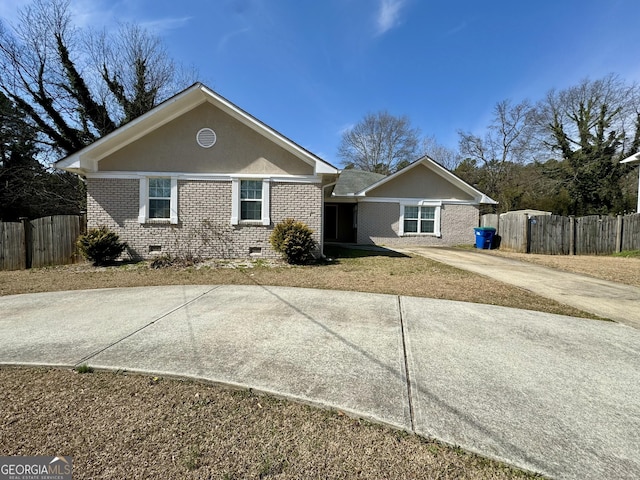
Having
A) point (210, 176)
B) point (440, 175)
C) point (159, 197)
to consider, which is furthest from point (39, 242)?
point (440, 175)

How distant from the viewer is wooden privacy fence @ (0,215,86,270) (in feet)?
31.2

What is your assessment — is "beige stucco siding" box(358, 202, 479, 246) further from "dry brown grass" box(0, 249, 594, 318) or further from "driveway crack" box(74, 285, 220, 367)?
"driveway crack" box(74, 285, 220, 367)

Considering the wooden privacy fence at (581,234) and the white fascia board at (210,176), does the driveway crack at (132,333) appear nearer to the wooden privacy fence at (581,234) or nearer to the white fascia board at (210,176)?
the white fascia board at (210,176)

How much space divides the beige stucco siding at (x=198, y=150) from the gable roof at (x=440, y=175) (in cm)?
685

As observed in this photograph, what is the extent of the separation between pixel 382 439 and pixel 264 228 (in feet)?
30.2

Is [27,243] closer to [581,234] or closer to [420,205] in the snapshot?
[420,205]

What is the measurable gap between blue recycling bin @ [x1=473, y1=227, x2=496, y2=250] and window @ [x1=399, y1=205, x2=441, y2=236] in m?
2.01

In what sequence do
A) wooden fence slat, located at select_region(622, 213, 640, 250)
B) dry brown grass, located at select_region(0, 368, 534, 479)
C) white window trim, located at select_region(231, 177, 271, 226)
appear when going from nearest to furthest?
dry brown grass, located at select_region(0, 368, 534, 479) < white window trim, located at select_region(231, 177, 271, 226) < wooden fence slat, located at select_region(622, 213, 640, 250)

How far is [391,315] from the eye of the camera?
4.89 meters

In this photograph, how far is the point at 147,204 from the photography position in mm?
10641

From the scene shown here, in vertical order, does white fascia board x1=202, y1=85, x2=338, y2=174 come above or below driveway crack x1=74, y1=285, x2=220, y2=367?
above

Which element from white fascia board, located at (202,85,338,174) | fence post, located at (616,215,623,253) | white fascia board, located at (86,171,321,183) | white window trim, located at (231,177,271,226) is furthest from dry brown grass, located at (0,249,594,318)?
fence post, located at (616,215,623,253)

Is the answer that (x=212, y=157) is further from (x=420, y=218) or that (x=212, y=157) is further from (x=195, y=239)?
(x=420, y=218)

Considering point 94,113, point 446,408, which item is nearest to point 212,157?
point 446,408
